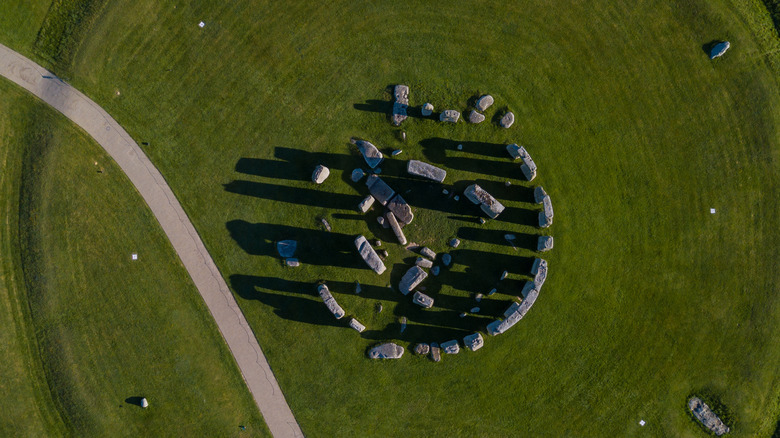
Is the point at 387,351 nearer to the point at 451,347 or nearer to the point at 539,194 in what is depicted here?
the point at 451,347

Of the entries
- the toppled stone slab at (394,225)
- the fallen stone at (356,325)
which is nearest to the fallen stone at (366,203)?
the toppled stone slab at (394,225)

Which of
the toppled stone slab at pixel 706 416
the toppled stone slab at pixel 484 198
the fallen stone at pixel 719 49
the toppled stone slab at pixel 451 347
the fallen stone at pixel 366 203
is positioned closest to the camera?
the toppled stone slab at pixel 484 198

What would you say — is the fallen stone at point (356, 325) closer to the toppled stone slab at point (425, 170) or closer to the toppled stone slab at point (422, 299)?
the toppled stone slab at point (422, 299)

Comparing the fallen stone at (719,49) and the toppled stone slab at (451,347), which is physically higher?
the fallen stone at (719,49)

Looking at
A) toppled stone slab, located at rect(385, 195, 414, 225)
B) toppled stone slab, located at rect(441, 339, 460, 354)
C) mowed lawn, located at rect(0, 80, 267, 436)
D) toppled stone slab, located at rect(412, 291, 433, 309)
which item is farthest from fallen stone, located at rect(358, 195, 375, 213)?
mowed lawn, located at rect(0, 80, 267, 436)

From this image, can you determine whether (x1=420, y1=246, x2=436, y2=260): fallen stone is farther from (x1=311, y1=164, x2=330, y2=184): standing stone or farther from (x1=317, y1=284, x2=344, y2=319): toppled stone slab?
(x1=311, y1=164, x2=330, y2=184): standing stone

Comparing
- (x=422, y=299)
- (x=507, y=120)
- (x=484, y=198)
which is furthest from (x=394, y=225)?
(x=507, y=120)
